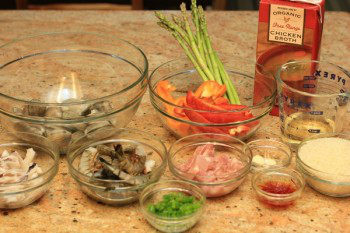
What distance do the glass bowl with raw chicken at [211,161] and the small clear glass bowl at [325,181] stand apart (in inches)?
4.7

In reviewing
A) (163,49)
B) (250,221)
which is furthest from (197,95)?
(163,49)

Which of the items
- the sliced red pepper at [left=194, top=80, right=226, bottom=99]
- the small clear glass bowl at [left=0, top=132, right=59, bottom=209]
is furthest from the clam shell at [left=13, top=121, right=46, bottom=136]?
the sliced red pepper at [left=194, top=80, right=226, bottom=99]

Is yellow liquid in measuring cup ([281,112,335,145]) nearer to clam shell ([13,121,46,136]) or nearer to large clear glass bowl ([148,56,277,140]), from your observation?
large clear glass bowl ([148,56,277,140])

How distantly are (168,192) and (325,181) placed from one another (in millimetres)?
330

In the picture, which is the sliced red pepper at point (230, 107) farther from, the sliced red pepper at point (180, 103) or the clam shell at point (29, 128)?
the clam shell at point (29, 128)

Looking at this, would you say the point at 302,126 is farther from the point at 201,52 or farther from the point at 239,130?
the point at 201,52

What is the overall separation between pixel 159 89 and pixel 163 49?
0.44 metres

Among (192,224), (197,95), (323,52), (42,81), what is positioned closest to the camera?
(192,224)

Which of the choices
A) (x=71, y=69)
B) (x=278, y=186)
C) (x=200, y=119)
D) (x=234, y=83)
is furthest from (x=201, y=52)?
(x=278, y=186)

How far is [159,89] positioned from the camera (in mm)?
1744

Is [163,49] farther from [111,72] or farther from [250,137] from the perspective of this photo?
[250,137]

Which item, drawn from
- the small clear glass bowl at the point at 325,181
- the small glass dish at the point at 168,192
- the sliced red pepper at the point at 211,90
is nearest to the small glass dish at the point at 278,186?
the small clear glass bowl at the point at 325,181

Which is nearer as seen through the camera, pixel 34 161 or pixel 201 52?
pixel 34 161

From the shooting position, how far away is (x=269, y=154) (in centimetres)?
163
